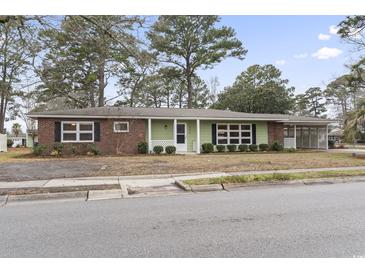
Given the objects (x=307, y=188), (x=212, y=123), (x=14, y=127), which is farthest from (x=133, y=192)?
(x=14, y=127)

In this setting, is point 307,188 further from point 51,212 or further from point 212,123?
point 212,123

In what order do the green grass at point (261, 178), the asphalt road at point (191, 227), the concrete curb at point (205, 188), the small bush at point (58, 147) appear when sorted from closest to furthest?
the asphalt road at point (191, 227)
the concrete curb at point (205, 188)
the green grass at point (261, 178)
the small bush at point (58, 147)

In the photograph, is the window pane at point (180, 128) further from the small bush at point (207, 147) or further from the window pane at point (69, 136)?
the window pane at point (69, 136)

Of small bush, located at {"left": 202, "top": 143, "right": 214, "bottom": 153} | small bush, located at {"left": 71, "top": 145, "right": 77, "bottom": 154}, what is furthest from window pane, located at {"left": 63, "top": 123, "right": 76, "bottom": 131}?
small bush, located at {"left": 202, "top": 143, "right": 214, "bottom": 153}

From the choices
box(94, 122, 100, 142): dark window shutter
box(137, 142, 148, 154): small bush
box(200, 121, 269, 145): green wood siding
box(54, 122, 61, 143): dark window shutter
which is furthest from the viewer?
box(200, 121, 269, 145): green wood siding

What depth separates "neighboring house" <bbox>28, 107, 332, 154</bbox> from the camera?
17.8 meters

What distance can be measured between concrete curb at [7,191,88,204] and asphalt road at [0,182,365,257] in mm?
530

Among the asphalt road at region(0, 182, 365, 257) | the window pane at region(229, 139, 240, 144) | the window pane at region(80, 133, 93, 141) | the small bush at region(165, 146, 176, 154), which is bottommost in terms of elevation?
the asphalt road at region(0, 182, 365, 257)

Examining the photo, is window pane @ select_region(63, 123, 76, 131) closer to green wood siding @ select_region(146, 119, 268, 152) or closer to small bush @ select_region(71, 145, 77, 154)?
small bush @ select_region(71, 145, 77, 154)

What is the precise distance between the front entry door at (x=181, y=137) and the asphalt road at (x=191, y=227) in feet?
44.5

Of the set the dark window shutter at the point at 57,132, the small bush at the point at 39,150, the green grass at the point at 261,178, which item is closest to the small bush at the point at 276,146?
the green grass at the point at 261,178

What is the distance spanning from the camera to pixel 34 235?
167 inches

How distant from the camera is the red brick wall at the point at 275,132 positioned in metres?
22.3

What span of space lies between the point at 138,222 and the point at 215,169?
6606 mm
